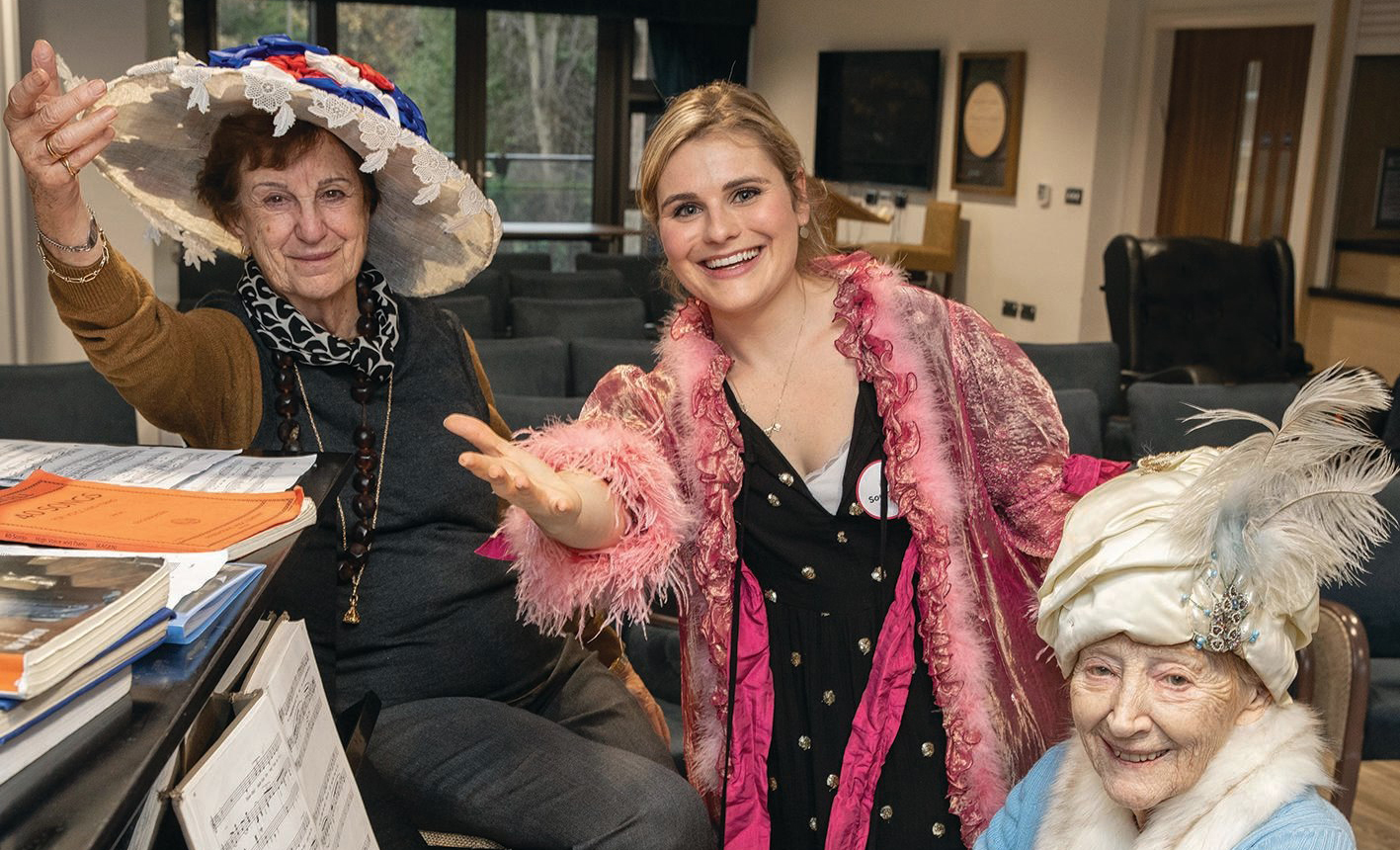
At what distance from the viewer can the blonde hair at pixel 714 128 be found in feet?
5.65

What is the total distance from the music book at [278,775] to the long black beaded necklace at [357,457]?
15.9 inches

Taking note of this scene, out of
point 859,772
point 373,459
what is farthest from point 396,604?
point 859,772

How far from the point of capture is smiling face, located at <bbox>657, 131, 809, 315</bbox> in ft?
5.58

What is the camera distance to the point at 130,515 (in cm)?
113

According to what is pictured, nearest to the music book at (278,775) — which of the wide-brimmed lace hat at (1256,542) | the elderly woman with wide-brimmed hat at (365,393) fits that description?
the elderly woman with wide-brimmed hat at (365,393)

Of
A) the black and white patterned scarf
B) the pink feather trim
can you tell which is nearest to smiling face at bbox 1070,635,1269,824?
the pink feather trim

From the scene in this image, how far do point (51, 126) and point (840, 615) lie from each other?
104 centimetres

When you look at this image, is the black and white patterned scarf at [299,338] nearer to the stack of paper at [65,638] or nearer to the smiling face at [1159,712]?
the stack of paper at [65,638]

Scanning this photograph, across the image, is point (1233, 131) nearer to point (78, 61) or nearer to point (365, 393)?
point (78, 61)

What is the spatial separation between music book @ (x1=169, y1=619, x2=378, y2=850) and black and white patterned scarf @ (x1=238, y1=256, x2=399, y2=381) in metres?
0.58

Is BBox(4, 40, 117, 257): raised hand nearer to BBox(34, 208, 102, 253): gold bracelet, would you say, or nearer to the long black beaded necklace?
BBox(34, 208, 102, 253): gold bracelet

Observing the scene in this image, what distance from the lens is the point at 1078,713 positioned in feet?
4.17

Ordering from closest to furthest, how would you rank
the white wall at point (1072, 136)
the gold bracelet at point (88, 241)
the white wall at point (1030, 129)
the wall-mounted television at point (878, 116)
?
the gold bracelet at point (88, 241), the white wall at point (1072, 136), the white wall at point (1030, 129), the wall-mounted television at point (878, 116)

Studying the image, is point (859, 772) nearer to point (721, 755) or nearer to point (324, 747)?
point (721, 755)
